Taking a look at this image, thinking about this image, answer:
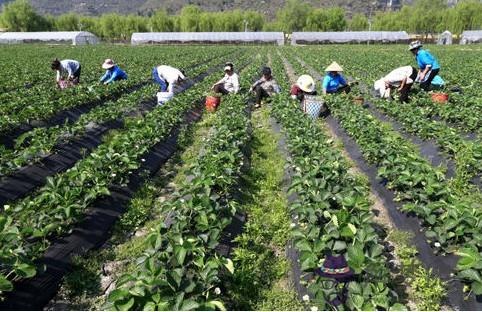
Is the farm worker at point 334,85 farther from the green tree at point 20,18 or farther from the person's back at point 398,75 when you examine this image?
the green tree at point 20,18

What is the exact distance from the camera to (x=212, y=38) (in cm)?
7981

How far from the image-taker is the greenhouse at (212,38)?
259 ft

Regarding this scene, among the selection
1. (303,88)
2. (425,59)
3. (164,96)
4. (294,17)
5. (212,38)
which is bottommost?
(212,38)

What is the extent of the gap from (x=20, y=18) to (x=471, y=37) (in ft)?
334

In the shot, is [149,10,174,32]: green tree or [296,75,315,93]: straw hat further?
[149,10,174,32]: green tree

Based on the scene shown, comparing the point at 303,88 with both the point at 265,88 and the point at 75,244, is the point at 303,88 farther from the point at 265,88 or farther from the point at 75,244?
the point at 75,244

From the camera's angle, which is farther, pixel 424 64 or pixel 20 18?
pixel 20 18

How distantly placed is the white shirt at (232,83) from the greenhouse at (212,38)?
7005 cm

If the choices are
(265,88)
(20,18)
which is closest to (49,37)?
(20,18)

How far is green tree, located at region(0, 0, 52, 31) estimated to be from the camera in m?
94.5

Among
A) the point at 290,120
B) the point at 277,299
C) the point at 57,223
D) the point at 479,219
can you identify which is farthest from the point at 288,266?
the point at 290,120

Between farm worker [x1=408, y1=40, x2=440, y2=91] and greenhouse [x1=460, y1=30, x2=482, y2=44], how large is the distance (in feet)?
259

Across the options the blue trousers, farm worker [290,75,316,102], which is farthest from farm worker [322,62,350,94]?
the blue trousers

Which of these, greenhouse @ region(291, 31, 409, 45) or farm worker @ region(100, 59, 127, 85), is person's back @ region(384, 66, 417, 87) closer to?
farm worker @ region(100, 59, 127, 85)
